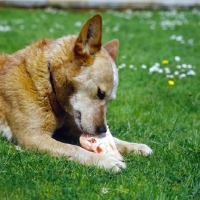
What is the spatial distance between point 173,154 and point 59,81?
44.5 inches

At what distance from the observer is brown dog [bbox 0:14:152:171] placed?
414 centimetres

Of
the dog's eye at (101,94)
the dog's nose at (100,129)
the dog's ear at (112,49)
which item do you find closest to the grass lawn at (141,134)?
the dog's nose at (100,129)

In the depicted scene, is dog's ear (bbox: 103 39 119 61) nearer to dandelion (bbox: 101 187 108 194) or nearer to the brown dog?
the brown dog

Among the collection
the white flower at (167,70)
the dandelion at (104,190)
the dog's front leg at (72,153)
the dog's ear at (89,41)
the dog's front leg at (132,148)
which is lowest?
the white flower at (167,70)

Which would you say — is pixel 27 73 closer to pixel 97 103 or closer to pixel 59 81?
pixel 59 81

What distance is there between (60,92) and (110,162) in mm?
776

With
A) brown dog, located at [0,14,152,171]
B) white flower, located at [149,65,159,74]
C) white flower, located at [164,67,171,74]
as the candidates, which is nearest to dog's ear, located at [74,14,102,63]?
brown dog, located at [0,14,152,171]

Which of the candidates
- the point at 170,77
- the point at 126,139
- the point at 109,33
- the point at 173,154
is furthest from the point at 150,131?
the point at 109,33

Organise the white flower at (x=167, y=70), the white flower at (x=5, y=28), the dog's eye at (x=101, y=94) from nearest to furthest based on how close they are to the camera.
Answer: the dog's eye at (x=101, y=94) → the white flower at (x=167, y=70) → the white flower at (x=5, y=28)

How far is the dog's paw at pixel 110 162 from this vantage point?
3.79m

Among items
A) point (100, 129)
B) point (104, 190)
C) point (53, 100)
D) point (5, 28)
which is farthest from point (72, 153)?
point (5, 28)

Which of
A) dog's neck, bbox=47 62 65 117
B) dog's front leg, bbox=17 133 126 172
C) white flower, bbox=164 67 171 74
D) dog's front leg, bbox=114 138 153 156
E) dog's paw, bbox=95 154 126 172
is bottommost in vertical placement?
white flower, bbox=164 67 171 74

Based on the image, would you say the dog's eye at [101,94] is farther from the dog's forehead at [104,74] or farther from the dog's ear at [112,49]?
the dog's ear at [112,49]

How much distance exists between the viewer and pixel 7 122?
14.6 feet
